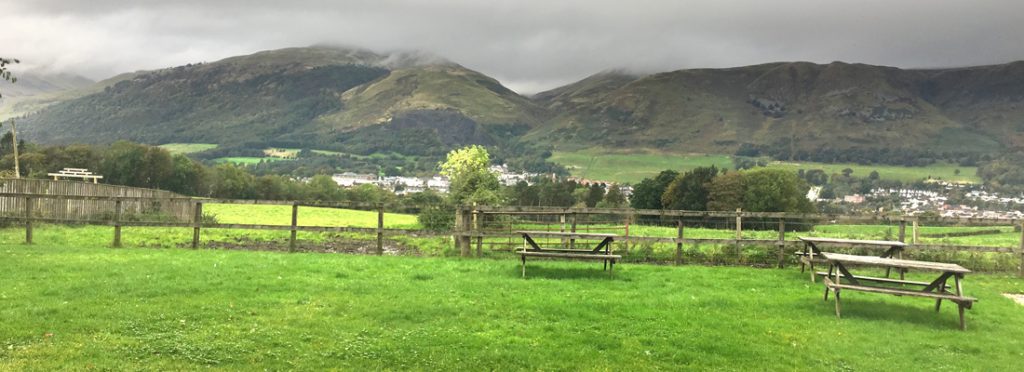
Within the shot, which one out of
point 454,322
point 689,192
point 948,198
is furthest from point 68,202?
point 948,198

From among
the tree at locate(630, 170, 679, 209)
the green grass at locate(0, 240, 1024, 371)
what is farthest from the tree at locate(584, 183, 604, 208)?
the green grass at locate(0, 240, 1024, 371)

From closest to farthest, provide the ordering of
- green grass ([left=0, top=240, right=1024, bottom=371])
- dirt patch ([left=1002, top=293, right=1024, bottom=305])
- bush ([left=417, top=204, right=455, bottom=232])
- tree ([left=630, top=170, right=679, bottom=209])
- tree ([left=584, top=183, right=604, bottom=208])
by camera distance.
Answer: green grass ([left=0, top=240, right=1024, bottom=371])
dirt patch ([left=1002, top=293, right=1024, bottom=305])
bush ([left=417, top=204, right=455, bottom=232])
tree ([left=630, top=170, right=679, bottom=209])
tree ([left=584, top=183, right=604, bottom=208])

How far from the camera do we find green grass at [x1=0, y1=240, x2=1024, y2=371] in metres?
7.47

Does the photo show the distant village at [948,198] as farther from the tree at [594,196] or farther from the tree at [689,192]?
the tree at [689,192]

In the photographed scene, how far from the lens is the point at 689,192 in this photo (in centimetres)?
8106

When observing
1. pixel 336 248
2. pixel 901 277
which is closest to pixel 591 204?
pixel 336 248

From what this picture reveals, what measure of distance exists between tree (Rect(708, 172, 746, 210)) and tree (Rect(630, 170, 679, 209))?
11.2 metres

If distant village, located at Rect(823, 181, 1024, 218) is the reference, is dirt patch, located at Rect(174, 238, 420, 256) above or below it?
below

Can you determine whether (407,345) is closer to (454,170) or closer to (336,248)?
(336,248)

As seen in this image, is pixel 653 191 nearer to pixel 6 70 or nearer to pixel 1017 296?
pixel 1017 296

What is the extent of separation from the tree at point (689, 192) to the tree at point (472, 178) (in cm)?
3163

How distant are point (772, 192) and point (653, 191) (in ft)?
74.9

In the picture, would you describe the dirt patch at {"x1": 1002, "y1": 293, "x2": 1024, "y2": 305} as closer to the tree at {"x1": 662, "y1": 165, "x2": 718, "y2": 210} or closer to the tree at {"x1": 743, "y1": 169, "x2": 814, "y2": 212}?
the tree at {"x1": 743, "y1": 169, "x2": 814, "y2": 212}

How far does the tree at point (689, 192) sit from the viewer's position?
8038 centimetres
